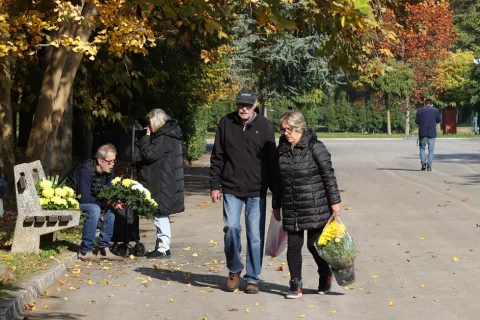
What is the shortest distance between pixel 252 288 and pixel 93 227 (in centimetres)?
276

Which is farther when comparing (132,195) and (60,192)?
(132,195)

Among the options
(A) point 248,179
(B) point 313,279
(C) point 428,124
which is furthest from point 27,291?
(C) point 428,124

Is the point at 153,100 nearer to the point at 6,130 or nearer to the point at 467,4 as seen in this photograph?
the point at 6,130

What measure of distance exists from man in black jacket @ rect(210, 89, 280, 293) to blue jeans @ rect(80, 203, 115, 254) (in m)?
2.36

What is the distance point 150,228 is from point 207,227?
824mm

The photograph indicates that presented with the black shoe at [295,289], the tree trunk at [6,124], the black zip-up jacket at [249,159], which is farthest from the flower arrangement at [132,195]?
the tree trunk at [6,124]

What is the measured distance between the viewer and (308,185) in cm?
924

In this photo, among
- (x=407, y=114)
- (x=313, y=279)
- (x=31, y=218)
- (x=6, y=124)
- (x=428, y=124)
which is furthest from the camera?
(x=407, y=114)

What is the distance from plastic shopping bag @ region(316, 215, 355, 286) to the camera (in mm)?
9156

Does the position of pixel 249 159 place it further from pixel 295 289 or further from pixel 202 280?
pixel 202 280

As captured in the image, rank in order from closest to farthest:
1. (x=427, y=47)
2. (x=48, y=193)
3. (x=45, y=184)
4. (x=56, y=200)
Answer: (x=56, y=200) → (x=48, y=193) → (x=45, y=184) → (x=427, y=47)

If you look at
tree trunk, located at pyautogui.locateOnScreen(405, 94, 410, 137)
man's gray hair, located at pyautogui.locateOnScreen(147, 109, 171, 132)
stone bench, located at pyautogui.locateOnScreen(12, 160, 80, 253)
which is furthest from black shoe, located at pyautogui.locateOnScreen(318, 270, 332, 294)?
tree trunk, located at pyautogui.locateOnScreen(405, 94, 410, 137)

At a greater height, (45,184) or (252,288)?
(45,184)

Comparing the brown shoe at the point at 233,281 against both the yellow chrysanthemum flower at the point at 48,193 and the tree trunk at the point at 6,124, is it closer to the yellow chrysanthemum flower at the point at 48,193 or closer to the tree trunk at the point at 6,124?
the yellow chrysanthemum flower at the point at 48,193
